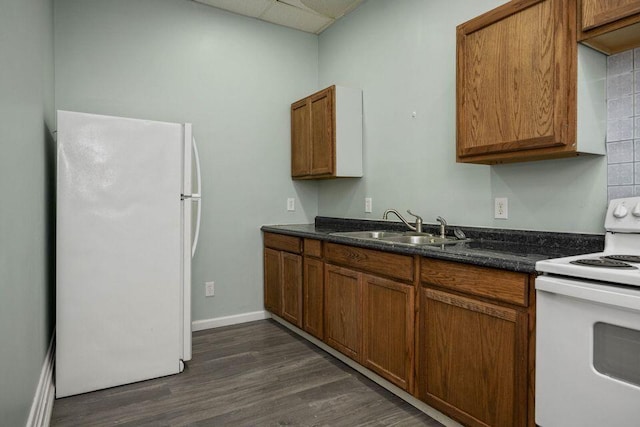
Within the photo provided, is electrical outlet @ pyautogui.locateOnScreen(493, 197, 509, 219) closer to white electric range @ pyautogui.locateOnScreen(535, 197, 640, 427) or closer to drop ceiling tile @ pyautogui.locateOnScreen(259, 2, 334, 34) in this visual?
white electric range @ pyautogui.locateOnScreen(535, 197, 640, 427)

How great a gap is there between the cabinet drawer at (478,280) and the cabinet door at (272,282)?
A: 1684mm

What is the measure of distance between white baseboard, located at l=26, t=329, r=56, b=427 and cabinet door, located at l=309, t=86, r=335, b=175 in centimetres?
218

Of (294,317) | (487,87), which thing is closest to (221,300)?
(294,317)

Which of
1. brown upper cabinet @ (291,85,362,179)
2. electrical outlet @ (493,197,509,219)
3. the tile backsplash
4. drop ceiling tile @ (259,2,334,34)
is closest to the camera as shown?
the tile backsplash

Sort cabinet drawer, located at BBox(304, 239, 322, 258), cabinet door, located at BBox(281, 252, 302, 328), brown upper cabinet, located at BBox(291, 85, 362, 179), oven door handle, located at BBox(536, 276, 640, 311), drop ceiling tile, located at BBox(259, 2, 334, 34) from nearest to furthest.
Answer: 1. oven door handle, located at BBox(536, 276, 640, 311)
2. cabinet drawer, located at BBox(304, 239, 322, 258)
3. cabinet door, located at BBox(281, 252, 302, 328)
4. brown upper cabinet, located at BBox(291, 85, 362, 179)
5. drop ceiling tile, located at BBox(259, 2, 334, 34)

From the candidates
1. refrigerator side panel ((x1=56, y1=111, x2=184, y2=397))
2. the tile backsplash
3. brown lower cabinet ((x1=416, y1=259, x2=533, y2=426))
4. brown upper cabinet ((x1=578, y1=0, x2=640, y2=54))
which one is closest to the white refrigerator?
refrigerator side panel ((x1=56, y1=111, x2=184, y2=397))

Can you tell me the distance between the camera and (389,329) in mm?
2115

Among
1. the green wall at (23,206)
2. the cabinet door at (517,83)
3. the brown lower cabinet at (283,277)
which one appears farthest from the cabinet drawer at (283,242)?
the green wall at (23,206)

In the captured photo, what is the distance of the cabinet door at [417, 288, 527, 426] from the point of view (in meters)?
1.50

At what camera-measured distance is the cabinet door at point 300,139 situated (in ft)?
11.4

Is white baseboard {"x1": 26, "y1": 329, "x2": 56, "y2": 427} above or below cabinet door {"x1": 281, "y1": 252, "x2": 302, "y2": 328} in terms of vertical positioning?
below

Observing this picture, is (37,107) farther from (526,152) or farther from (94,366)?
(526,152)

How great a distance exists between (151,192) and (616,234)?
2375 mm

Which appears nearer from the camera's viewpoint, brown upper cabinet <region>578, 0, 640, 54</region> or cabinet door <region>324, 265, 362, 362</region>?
brown upper cabinet <region>578, 0, 640, 54</region>
